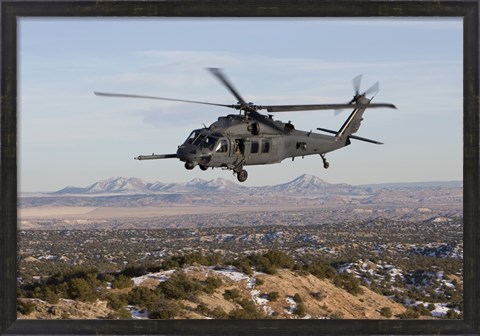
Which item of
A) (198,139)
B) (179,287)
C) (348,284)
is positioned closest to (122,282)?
(179,287)

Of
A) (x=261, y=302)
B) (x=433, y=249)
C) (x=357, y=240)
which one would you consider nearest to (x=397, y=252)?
(x=433, y=249)

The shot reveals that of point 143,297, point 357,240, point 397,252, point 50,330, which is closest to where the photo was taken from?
point 50,330

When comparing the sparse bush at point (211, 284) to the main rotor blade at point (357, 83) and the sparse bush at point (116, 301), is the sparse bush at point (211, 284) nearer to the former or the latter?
the sparse bush at point (116, 301)

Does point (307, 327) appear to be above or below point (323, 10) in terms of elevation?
below

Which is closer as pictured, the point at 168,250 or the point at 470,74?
the point at 470,74

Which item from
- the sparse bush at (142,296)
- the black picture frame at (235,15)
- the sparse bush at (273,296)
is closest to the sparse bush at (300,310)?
the sparse bush at (273,296)

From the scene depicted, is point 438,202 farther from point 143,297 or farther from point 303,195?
point 143,297
